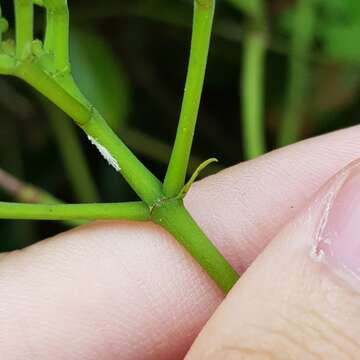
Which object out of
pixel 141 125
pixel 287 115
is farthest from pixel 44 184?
pixel 287 115

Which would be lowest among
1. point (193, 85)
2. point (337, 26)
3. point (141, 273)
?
point (141, 273)

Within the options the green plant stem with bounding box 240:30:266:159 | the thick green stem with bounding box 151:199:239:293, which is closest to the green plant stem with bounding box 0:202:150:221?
the thick green stem with bounding box 151:199:239:293

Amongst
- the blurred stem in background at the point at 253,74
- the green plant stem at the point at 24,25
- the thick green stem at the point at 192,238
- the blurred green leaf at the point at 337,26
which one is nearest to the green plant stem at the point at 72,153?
the blurred stem in background at the point at 253,74

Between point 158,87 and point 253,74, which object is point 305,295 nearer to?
point 253,74

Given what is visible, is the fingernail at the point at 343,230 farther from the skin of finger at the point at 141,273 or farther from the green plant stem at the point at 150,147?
the green plant stem at the point at 150,147

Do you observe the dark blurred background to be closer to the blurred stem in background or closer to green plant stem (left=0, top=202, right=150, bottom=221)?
the blurred stem in background

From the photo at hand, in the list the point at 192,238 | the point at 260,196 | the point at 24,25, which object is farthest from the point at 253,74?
the point at 24,25
